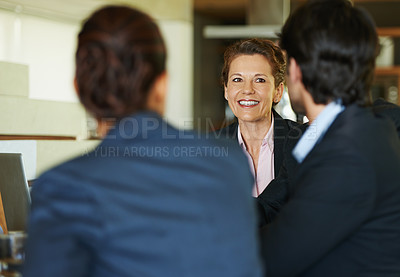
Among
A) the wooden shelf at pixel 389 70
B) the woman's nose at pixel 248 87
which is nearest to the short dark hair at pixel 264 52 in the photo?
the woman's nose at pixel 248 87

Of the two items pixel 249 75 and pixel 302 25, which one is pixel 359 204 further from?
pixel 249 75

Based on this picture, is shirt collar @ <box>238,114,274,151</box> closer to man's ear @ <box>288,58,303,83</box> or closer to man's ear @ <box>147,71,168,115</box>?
man's ear @ <box>288,58,303,83</box>

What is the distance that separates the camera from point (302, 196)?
114 cm

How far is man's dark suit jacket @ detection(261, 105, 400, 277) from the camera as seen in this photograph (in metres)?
1.10

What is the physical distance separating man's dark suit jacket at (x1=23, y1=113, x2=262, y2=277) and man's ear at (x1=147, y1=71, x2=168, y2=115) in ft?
A: 0.24

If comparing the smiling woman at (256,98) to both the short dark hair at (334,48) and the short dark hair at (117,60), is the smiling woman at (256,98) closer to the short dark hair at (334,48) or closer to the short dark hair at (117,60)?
the short dark hair at (334,48)

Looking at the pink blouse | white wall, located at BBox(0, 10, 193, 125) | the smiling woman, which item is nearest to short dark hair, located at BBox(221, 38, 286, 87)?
the smiling woman

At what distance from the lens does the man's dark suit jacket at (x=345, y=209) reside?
110 centimetres

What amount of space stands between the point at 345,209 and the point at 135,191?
48 centimetres

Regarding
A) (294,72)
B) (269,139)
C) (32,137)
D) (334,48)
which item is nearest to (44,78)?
(32,137)

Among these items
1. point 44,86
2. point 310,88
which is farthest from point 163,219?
point 44,86

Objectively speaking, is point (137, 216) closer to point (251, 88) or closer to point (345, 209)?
point (345, 209)

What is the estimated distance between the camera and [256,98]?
2.54 m

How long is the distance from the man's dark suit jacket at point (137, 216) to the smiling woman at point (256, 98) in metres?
1.60
